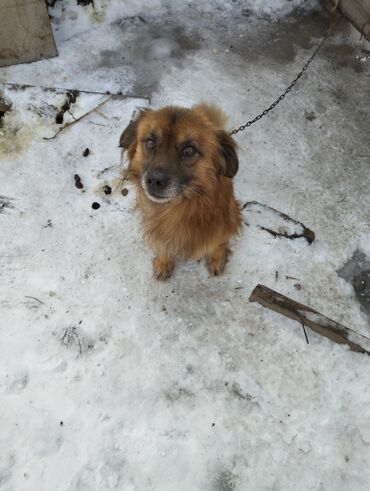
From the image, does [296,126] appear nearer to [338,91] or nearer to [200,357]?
[338,91]

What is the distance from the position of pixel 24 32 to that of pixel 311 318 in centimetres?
378

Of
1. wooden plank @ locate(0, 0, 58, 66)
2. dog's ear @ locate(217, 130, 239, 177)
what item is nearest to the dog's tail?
dog's ear @ locate(217, 130, 239, 177)

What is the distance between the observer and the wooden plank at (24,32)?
4074mm

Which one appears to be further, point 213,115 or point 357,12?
point 357,12

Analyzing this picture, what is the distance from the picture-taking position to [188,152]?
2.63 m

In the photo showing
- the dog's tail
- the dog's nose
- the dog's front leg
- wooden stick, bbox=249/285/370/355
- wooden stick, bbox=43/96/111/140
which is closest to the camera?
the dog's nose

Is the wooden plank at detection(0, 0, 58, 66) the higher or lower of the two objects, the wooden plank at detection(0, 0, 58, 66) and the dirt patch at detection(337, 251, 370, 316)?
the higher

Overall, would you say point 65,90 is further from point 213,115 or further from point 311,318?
point 311,318

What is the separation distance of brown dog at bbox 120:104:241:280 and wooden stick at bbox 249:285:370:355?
0.52m

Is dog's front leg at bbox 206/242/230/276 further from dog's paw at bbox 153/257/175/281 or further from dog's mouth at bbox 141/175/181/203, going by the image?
dog's mouth at bbox 141/175/181/203

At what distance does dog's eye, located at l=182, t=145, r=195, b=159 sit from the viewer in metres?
2.62

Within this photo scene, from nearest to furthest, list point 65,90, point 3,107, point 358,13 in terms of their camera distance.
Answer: point 3,107, point 65,90, point 358,13

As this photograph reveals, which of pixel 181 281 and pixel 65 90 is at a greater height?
pixel 65 90

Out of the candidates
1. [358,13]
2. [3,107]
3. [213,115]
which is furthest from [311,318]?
[358,13]
